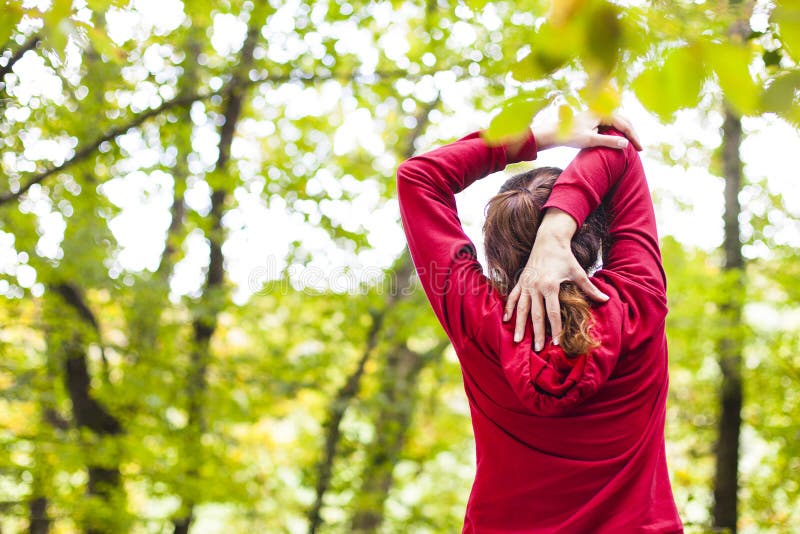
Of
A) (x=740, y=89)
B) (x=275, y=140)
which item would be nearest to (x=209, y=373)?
(x=275, y=140)

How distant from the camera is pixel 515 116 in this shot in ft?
3.03

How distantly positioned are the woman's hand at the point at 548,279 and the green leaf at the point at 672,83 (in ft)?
1.83

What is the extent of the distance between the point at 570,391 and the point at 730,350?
→ 196 inches

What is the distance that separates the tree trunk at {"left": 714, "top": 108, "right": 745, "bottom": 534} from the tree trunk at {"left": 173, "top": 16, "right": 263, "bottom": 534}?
3969 millimetres

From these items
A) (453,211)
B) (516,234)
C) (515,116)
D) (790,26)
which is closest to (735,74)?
(790,26)

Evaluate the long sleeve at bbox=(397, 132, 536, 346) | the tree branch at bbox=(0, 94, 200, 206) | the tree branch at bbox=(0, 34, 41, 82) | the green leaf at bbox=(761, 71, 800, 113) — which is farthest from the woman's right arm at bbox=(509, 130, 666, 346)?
the tree branch at bbox=(0, 94, 200, 206)

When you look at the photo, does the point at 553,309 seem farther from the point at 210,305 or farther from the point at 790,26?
the point at 210,305

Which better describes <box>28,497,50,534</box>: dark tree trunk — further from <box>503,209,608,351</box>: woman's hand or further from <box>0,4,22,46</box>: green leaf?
<box>503,209,608,351</box>: woman's hand

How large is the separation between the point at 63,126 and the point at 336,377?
3719 millimetres

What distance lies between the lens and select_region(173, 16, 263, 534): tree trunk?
17.3ft

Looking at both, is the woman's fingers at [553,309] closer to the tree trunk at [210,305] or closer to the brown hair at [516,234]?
the brown hair at [516,234]

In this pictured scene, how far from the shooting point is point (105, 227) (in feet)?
17.7

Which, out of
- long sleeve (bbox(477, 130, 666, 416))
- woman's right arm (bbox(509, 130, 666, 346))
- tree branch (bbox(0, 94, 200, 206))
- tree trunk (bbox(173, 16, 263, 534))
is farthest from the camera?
tree trunk (bbox(173, 16, 263, 534))

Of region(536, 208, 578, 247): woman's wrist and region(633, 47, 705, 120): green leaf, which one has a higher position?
region(633, 47, 705, 120): green leaf
